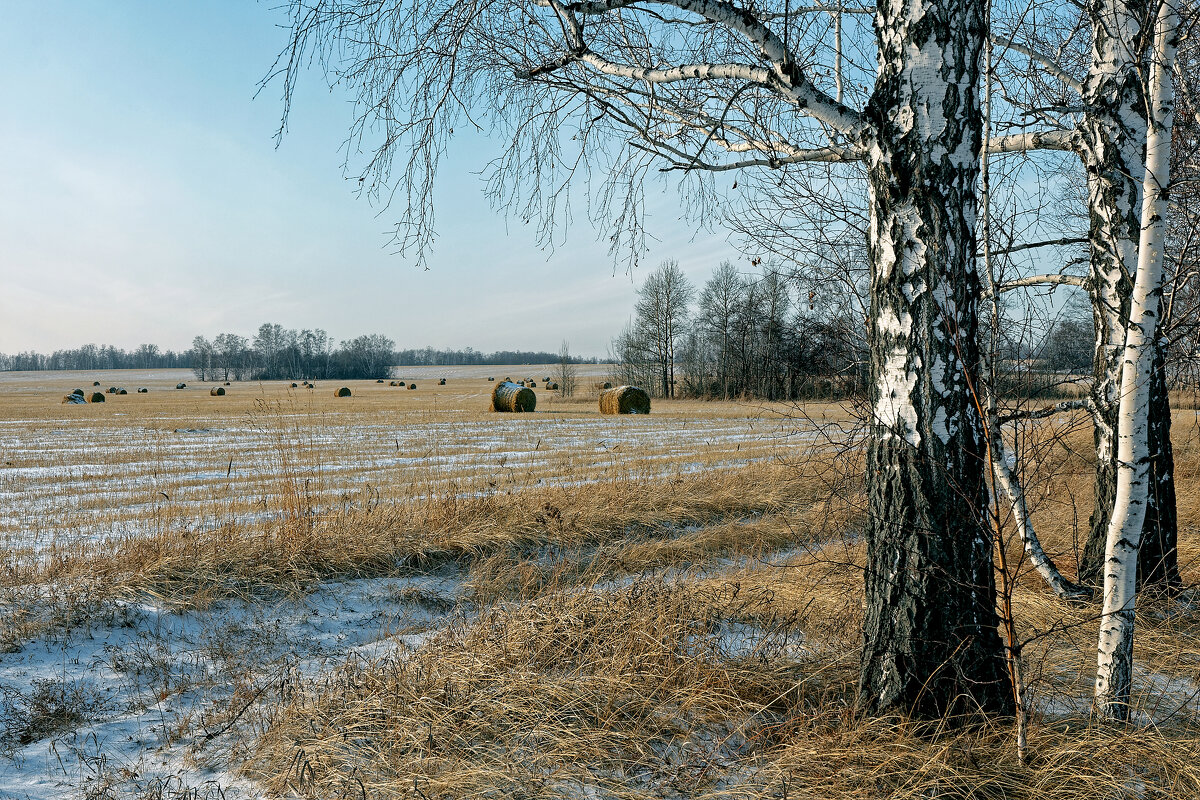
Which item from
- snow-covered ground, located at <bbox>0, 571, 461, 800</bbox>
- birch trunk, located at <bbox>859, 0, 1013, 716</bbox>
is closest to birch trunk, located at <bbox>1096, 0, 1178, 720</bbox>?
birch trunk, located at <bbox>859, 0, 1013, 716</bbox>

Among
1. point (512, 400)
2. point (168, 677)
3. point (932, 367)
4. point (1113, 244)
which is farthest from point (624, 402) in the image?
point (932, 367)

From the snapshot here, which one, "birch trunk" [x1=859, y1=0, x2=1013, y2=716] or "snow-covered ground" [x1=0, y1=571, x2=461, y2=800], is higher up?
"birch trunk" [x1=859, y1=0, x2=1013, y2=716]

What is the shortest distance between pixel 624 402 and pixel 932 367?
83.0ft

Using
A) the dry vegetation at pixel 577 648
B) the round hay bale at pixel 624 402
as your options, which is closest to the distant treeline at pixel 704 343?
the round hay bale at pixel 624 402

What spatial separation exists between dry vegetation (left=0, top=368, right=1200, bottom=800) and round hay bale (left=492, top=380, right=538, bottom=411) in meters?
18.9

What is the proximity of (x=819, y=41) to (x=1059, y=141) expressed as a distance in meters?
1.70

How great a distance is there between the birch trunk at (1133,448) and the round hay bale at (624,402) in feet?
82.7

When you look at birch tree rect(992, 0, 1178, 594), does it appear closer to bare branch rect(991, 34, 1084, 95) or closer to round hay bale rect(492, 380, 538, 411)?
bare branch rect(991, 34, 1084, 95)

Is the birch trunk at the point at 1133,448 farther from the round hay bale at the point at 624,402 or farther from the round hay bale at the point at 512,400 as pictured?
the round hay bale at the point at 512,400

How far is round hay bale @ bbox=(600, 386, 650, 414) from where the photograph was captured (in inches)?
1104

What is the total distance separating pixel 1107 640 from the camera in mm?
2719

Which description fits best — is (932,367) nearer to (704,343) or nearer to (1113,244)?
(1113,244)

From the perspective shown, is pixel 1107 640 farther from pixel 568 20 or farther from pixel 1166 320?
pixel 568 20

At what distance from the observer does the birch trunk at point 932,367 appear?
2.78 m
